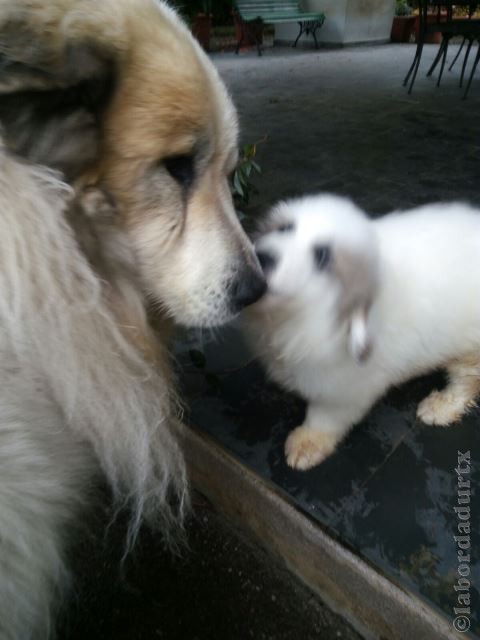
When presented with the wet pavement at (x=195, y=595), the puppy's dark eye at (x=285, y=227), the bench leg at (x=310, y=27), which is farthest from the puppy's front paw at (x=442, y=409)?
the bench leg at (x=310, y=27)

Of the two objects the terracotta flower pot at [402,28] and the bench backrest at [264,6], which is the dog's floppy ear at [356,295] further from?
the terracotta flower pot at [402,28]

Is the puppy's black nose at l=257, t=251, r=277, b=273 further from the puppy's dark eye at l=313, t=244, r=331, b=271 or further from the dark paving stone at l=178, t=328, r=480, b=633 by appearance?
the dark paving stone at l=178, t=328, r=480, b=633

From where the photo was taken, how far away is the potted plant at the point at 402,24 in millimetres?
10828

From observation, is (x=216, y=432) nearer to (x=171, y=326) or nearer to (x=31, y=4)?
(x=171, y=326)

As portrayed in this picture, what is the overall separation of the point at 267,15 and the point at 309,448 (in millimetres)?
10502

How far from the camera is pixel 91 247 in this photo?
3.32 ft

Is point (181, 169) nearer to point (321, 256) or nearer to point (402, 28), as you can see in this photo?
point (321, 256)

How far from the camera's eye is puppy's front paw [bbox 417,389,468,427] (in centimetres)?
175

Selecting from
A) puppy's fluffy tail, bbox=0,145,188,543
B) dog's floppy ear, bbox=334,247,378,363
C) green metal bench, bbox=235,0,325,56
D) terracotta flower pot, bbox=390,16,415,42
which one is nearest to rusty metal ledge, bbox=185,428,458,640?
puppy's fluffy tail, bbox=0,145,188,543

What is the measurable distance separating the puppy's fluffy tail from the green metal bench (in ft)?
32.7

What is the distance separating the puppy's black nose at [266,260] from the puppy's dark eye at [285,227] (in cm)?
12

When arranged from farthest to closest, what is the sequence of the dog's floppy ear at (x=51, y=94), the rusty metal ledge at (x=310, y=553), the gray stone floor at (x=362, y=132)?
the gray stone floor at (x=362, y=132)
the rusty metal ledge at (x=310, y=553)
the dog's floppy ear at (x=51, y=94)

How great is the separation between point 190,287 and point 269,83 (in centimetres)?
656

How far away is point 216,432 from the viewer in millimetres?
1764
